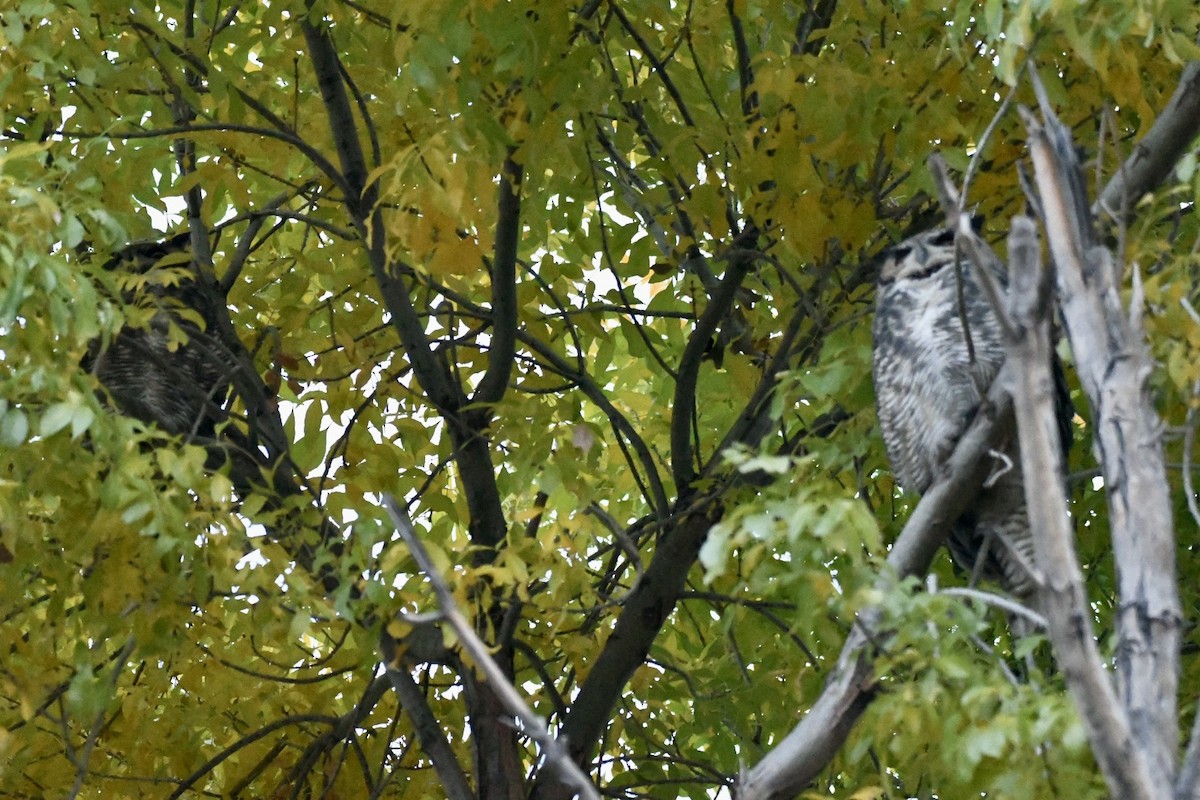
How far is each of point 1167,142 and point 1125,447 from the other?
79cm

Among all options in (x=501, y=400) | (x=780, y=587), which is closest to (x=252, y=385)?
(x=501, y=400)

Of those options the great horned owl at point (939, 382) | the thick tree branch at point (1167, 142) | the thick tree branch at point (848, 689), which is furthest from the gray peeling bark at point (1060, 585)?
the great horned owl at point (939, 382)

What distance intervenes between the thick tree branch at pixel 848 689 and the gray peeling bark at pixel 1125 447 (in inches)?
12.2

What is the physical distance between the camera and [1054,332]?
2258mm

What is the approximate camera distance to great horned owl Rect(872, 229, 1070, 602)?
2.89 metres

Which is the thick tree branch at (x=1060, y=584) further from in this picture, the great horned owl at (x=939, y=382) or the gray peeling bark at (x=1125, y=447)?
the great horned owl at (x=939, y=382)

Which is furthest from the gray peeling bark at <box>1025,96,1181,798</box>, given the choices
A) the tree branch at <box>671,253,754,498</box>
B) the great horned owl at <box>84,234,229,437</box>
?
the great horned owl at <box>84,234,229,437</box>

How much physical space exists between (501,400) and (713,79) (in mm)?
994

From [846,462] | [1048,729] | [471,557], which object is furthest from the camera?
[471,557]

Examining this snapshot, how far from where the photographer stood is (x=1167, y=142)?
2365 mm

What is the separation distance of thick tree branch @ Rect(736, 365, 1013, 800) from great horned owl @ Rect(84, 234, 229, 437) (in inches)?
68.3

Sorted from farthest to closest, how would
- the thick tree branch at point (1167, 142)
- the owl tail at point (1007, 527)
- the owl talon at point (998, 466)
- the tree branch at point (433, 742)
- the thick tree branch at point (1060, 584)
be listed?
the tree branch at point (433, 742) → the owl tail at point (1007, 527) → the thick tree branch at point (1167, 142) → the owl talon at point (998, 466) → the thick tree branch at point (1060, 584)

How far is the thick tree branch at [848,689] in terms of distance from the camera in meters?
2.11

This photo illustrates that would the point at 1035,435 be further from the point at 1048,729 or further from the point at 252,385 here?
the point at 252,385
